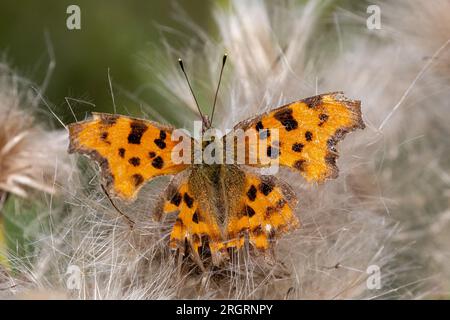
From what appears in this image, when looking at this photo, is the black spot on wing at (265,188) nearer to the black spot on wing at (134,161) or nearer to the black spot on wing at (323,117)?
the black spot on wing at (323,117)

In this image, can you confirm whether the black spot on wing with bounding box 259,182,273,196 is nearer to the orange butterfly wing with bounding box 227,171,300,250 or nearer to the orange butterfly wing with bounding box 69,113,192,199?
the orange butterfly wing with bounding box 227,171,300,250

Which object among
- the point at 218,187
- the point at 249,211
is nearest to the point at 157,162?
the point at 218,187

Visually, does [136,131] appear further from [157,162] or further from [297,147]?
[297,147]

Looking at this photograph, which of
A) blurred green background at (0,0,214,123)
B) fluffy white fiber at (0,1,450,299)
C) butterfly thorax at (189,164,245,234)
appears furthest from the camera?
blurred green background at (0,0,214,123)

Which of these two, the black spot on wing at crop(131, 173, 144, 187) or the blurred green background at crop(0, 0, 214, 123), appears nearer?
the black spot on wing at crop(131, 173, 144, 187)

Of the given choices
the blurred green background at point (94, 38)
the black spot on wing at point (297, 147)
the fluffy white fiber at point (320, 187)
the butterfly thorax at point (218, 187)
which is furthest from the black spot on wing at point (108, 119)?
the blurred green background at point (94, 38)

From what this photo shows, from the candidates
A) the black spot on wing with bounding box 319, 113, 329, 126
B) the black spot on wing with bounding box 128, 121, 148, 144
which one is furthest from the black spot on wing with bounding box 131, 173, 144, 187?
the black spot on wing with bounding box 319, 113, 329, 126

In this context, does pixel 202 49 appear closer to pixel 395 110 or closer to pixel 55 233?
pixel 395 110
